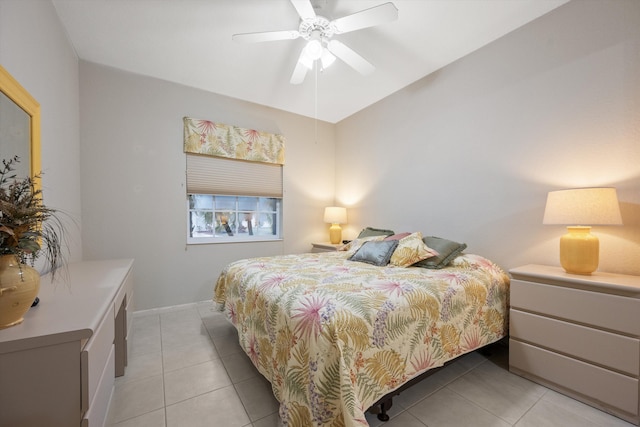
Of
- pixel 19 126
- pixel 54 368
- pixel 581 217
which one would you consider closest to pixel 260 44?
pixel 19 126

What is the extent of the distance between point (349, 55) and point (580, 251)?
2.24 metres

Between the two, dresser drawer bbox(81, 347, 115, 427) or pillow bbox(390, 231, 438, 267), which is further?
pillow bbox(390, 231, 438, 267)

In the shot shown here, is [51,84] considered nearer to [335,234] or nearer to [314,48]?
[314,48]

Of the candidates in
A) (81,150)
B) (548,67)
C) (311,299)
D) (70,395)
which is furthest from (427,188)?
(81,150)

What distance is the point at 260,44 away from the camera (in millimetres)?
2396

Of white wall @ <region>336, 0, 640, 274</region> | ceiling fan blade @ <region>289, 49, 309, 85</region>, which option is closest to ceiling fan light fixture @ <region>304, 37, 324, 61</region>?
ceiling fan blade @ <region>289, 49, 309, 85</region>

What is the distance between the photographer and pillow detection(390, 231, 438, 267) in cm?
219

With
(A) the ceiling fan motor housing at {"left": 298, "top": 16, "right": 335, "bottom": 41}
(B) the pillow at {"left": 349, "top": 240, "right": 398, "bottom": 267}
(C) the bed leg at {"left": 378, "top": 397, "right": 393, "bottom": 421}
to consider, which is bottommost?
(C) the bed leg at {"left": 378, "top": 397, "right": 393, "bottom": 421}

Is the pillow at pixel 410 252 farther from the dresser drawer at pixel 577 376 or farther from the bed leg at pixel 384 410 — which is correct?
the bed leg at pixel 384 410

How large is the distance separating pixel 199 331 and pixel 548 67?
A: 385 centimetres

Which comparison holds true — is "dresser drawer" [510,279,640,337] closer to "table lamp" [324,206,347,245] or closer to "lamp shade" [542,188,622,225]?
"lamp shade" [542,188,622,225]

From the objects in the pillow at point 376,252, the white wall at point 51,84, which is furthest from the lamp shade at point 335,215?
the white wall at point 51,84

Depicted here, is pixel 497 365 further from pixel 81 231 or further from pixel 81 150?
pixel 81 150

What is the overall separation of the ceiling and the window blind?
A: 0.91 metres
